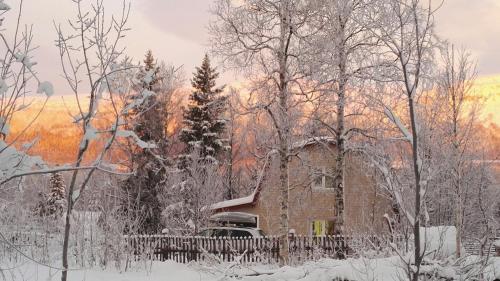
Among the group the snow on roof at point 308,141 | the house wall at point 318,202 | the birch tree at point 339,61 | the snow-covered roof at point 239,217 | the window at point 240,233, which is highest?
the birch tree at point 339,61

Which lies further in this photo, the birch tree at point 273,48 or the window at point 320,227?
the window at point 320,227

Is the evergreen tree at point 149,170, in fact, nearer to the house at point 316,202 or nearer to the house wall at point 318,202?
the house at point 316,202

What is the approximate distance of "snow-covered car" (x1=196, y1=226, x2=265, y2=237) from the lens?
2022cm

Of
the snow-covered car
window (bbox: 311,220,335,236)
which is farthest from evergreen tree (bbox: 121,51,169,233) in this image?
window (bbox: 311,220,335,236)

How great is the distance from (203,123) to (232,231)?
471 inches

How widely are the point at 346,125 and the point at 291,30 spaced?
4854 mm

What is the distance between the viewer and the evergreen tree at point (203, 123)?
3180 cm

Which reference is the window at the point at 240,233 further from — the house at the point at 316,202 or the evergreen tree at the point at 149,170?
the evergreen tree at the point at 149,170

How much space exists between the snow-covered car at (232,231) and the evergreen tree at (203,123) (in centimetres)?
881

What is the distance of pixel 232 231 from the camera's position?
21391 millimetres

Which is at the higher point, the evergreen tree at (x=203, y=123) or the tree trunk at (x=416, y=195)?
the evergreen tree at (x=203, y=123)

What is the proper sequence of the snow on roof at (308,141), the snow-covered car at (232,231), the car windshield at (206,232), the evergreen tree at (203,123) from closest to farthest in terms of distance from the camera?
the snow on roof at (308,141), the snow-covered car at (232,231), the car windshield at (206,232), the evergreen tree at (203,123)

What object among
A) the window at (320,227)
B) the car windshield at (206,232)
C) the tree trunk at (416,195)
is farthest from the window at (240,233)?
the tree trunk at (416,195)

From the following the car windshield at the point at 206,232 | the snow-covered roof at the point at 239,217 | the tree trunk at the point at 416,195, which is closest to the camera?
the tree trunk at the point at 416,195
